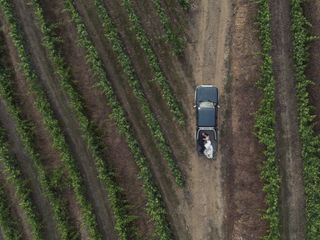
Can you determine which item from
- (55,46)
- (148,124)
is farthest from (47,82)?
(148,124)

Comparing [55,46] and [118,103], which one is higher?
[55,46]

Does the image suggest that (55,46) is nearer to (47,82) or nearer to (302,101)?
(47,82)

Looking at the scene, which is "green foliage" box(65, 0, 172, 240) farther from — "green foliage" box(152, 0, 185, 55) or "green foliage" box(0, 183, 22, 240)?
"green foliage" box(0, 183, 22, 240)

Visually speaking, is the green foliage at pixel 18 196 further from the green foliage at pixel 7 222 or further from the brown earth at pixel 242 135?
the brown earth at pixel 242 135

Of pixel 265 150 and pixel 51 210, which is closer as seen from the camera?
pixel 265 150

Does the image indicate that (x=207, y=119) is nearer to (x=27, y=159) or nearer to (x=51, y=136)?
(x=51, y=136)

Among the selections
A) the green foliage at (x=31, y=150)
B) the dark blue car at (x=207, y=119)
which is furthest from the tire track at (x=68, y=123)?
the dark blue car at (x=207, y=119)

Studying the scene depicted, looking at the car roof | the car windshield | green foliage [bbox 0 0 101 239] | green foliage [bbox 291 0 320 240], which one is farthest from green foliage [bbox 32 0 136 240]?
green foliage [bbox 291 0 320 240]
